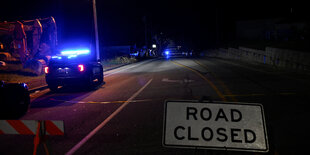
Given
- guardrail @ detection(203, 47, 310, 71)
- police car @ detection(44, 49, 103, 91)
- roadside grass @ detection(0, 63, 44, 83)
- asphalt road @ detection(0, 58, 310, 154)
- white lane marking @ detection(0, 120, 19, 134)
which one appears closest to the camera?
white lane marking @ detection(0, 120, 19, 134)

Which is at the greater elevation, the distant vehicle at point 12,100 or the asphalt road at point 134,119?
the distant vehicle at point 12,100

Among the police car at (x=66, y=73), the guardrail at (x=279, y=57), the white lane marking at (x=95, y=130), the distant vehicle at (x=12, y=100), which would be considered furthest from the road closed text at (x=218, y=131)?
the guardrail at (x=279, y=57)

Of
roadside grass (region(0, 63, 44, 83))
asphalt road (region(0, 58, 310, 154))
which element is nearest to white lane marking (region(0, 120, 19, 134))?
asphalt road (region(0, 58, 310, 154))

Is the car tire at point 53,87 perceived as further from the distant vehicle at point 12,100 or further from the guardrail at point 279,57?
the guardrail at point 279,57

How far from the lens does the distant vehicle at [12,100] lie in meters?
8.04

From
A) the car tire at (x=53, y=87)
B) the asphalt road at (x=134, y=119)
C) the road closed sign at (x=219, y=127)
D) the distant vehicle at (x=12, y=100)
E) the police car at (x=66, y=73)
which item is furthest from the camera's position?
the car tire at (x=53, y=87)

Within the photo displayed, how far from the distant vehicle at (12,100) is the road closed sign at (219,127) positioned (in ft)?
21.8

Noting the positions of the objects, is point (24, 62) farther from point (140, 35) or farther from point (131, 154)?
point (140, 35)

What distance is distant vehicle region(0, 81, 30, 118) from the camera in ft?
26.4

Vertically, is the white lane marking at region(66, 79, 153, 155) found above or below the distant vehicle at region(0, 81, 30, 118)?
below

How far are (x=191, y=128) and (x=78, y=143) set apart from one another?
3.30m

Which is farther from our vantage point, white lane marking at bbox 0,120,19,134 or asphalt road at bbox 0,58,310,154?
asphalt road at bbox 0,58,310,154

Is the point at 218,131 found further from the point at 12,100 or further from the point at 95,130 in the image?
the point at 12,100

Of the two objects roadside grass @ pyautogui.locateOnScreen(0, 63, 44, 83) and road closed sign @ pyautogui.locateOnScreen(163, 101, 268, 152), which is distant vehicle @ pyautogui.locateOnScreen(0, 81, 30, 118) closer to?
road closed sign @ pyautogui.locateOnScreen(163, 101, 268, 152)
